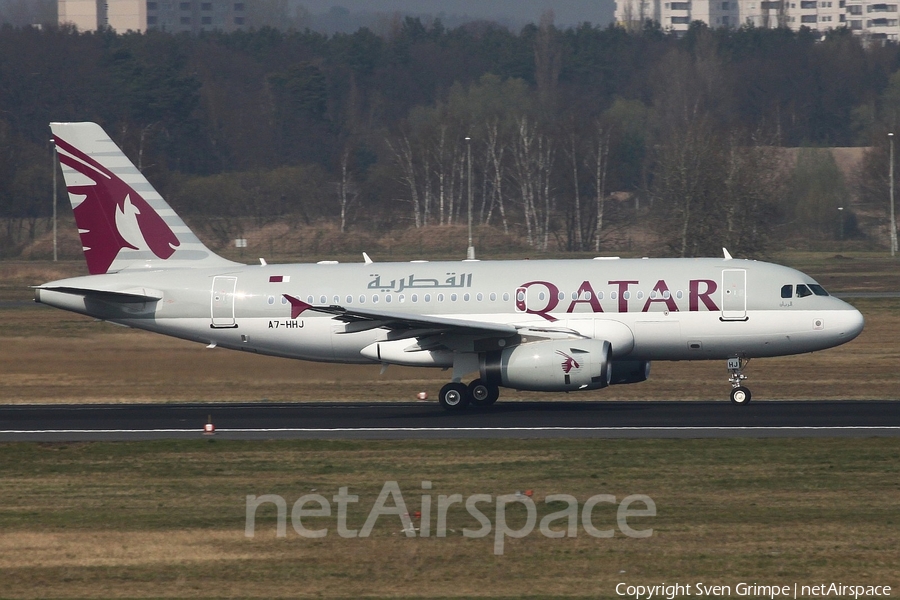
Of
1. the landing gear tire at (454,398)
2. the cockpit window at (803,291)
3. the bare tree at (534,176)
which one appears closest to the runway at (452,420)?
the landing gear tire at (454,398)

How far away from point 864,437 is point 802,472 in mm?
3828

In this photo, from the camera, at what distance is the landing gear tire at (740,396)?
31.0 meters

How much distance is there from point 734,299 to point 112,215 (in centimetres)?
1644

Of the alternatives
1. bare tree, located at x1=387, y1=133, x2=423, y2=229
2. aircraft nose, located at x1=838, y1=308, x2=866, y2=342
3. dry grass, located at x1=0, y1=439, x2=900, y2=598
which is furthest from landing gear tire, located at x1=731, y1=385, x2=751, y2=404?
bare tree, located at x1=387, y1=133, x2=423, y2=229

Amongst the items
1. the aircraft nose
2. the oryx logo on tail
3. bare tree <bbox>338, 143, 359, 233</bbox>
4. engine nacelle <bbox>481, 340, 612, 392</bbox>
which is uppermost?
bare tree <bbox>338, 143, 359, 233</bbox>

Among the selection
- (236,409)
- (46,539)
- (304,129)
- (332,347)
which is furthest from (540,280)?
(304,129)

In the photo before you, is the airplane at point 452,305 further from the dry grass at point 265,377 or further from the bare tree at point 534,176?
the bare tree at point 534,176

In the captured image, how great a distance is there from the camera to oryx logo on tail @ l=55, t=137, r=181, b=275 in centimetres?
3444

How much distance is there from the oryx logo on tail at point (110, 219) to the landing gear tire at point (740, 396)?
1514cm

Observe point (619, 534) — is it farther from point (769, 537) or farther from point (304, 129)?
point (304, 129)

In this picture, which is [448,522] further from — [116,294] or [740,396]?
[116,294]

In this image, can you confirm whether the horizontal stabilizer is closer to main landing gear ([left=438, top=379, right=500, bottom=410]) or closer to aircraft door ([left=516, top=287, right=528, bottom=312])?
main landing gear ([left=438, top=379, right=500, bottom=410])

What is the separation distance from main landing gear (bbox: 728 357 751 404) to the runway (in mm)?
295

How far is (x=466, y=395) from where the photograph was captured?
3128 centimetres
